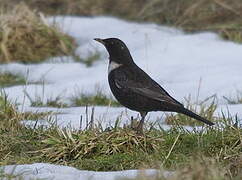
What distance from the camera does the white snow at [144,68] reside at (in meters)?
7.91

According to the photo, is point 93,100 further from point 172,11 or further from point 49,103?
point 172,11

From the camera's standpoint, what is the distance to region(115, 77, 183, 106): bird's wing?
6047 mm

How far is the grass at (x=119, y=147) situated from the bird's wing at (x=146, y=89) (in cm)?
27

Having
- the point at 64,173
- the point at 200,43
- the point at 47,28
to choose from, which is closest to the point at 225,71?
the point at 200,43

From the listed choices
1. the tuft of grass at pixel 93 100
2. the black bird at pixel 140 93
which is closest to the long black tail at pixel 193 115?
the black bird at pixel 140 93

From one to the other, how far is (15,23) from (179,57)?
2.18 metres

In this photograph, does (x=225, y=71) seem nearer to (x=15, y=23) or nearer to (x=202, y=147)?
(x=15, y=23)

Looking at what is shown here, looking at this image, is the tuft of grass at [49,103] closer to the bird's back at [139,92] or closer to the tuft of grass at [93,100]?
the tuft of grass at [93,100]

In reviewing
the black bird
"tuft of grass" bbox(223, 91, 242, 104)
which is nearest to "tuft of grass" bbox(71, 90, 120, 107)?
"tuft of grass" bbox(223, 91, 242, 104)

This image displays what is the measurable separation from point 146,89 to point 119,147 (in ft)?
2.36

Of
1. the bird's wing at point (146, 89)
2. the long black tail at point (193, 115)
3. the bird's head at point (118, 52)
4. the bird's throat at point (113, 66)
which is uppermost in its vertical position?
the bird's head at point (118, 52)

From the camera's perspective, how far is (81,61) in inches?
404

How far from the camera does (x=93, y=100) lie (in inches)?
328

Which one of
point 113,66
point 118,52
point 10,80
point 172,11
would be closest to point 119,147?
point 113,66
